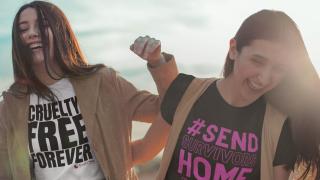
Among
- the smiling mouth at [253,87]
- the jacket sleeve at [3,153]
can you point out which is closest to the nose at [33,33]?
the jacket sleeve at [3,153]

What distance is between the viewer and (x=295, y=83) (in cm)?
322

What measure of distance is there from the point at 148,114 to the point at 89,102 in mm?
396

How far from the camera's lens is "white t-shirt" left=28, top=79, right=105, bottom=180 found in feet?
11.9

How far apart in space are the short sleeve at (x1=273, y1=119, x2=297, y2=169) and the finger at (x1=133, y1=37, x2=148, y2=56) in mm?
925

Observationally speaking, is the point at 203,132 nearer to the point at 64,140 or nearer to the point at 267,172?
the point at 267,172

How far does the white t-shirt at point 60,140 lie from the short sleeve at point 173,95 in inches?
24.7

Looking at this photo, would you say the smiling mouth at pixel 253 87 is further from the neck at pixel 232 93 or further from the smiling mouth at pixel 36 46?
the smiling mouth at pixel 36 46

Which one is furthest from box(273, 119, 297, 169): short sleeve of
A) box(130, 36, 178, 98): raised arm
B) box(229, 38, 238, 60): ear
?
box(130, 36, 178, 98): raised arm

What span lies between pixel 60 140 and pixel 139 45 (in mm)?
860

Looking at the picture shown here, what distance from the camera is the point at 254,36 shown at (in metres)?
3.08

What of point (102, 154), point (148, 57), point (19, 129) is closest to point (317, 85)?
point (148, 57)

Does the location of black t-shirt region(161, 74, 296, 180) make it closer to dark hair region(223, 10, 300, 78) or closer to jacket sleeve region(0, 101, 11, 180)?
dark hair region(223, 10, 300, 78)

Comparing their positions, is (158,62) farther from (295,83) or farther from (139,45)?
(295,83)

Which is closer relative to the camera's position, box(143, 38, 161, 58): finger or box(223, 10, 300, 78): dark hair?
box(223, 10, 300, 78): dark hair
